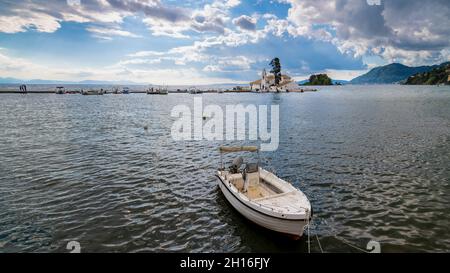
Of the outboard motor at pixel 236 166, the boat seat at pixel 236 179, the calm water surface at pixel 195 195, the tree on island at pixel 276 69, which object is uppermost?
the tree on island at pixel 276 69

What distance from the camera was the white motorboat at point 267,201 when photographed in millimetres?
12391

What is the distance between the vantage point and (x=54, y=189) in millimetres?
19453

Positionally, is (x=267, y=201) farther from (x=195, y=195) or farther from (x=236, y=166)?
(x=195, y=195)

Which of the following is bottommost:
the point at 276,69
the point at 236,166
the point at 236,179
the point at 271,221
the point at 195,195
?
the point at 195,195

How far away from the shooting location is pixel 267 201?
45.8 feet

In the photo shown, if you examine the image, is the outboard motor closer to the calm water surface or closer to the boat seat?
the boat seat

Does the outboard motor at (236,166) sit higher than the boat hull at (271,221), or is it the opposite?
the outboard motor at (236,166)

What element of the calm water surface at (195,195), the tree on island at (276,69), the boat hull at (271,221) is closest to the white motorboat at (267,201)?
the boat hull at (271,221)

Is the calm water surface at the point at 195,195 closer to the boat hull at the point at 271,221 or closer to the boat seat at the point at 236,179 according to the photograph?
the boat hull at the point at 271,221

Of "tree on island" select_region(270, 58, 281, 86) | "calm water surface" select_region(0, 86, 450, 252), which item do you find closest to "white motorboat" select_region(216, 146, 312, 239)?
"calm water surface" select_region(0, 86, 450, 252)

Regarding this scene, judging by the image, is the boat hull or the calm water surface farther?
the calm water surface

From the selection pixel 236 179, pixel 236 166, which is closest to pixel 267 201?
pixel 236 179

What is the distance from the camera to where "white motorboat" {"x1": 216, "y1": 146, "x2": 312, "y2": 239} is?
12.4 meters

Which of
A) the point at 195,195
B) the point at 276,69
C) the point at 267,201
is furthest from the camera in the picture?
the point at 276,69
